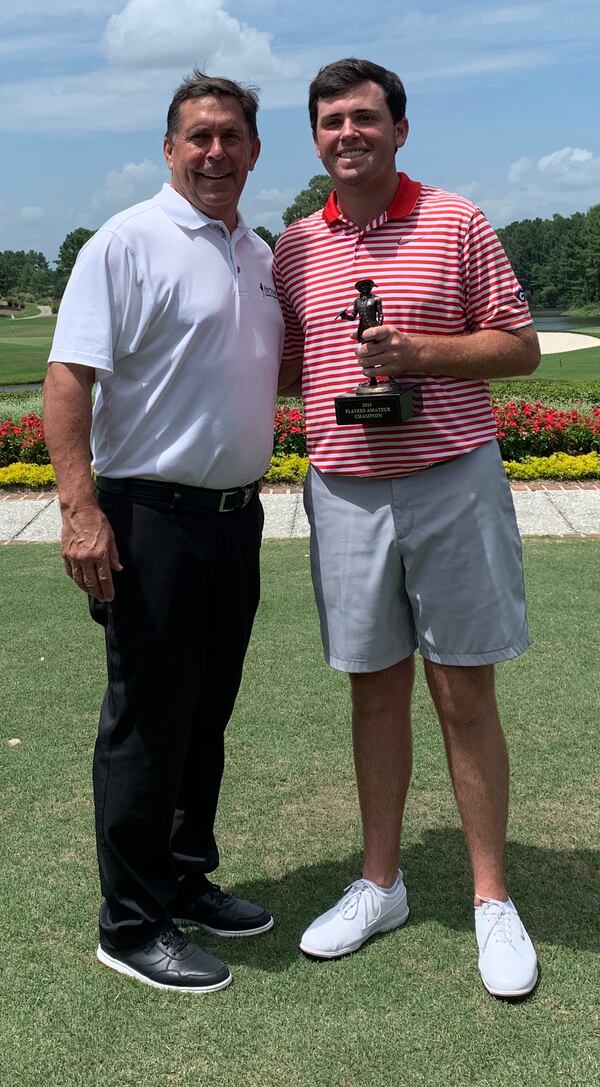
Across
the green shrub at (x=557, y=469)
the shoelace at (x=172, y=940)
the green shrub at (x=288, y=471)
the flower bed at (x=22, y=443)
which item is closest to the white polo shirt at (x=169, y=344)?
the shoelace at (x=172, y=940)

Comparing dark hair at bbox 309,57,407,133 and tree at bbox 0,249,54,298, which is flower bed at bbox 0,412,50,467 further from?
tree at bbox 0,249,54,298

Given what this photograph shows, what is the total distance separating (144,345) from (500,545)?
104 cm

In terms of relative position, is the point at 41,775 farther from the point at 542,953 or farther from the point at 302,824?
the point at 542,953

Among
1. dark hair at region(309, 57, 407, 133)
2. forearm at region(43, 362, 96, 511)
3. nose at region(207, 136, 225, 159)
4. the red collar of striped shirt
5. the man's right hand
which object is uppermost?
dark hair at region(309, 57, 407, 133)

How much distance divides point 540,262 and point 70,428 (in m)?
122

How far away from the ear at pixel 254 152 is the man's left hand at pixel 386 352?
0.65 m

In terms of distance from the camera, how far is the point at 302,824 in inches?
143

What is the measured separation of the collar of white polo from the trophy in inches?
16.4

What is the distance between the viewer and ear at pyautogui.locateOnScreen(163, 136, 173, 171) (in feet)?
9.18

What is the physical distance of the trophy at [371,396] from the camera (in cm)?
256

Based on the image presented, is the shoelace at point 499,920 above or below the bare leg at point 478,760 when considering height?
below

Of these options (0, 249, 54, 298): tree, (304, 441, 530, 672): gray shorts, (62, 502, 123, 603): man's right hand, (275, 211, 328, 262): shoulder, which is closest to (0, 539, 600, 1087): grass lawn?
(304, 441, 530, 672): gray shorts

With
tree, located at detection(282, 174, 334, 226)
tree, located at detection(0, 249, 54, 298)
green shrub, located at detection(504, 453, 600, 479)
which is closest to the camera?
green shrub, located at detection(504, 453, 600, 479)

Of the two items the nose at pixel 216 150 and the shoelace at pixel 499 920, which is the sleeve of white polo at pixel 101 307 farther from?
the shoelace at pixel 499 920
